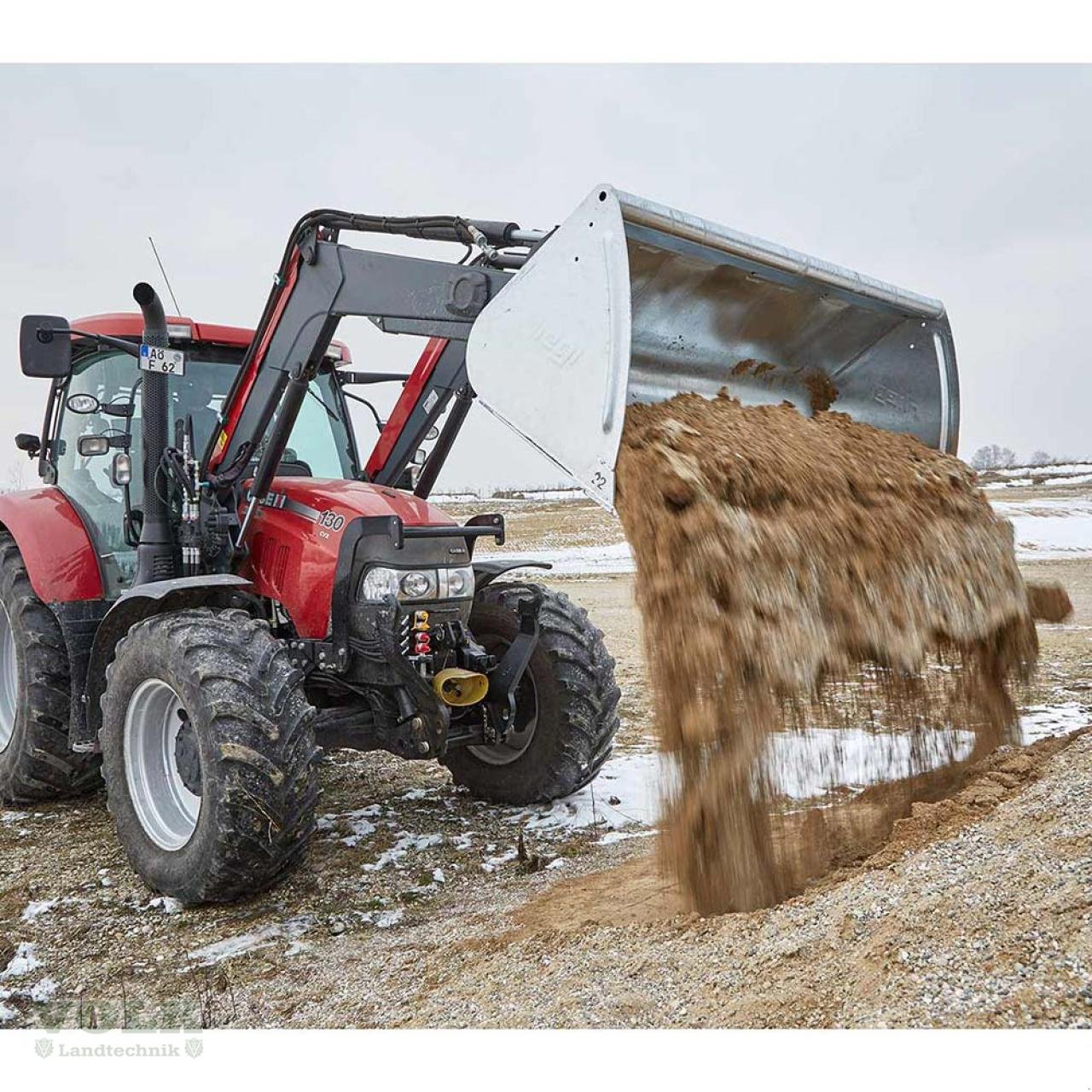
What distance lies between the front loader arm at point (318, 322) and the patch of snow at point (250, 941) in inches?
70.7

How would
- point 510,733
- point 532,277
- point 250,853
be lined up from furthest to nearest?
1. point 510,733
2. point 250,853
3. point 532,277

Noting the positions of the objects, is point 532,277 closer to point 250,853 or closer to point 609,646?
point 250,853

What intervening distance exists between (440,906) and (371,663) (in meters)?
1.01

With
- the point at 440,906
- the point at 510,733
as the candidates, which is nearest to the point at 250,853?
the point at 440,906

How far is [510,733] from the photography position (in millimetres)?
5117

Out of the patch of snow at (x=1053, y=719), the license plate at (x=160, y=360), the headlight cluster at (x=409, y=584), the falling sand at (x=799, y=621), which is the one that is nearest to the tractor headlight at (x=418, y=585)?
the headlight cluster at (x=409, y=584)

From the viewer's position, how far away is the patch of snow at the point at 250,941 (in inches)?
145

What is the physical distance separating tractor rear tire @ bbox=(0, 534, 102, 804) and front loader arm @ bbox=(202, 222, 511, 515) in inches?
47.9

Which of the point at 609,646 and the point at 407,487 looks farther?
the point at 609,646

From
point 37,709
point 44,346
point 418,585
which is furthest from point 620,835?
point 44,346

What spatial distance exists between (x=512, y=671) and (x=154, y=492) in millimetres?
1775

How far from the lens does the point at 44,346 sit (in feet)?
14.2

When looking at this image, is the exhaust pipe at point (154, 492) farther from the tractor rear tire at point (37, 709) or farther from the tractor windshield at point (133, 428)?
the tractor rear tire at point (37, 709)

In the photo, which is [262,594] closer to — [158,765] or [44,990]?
[158,765]
